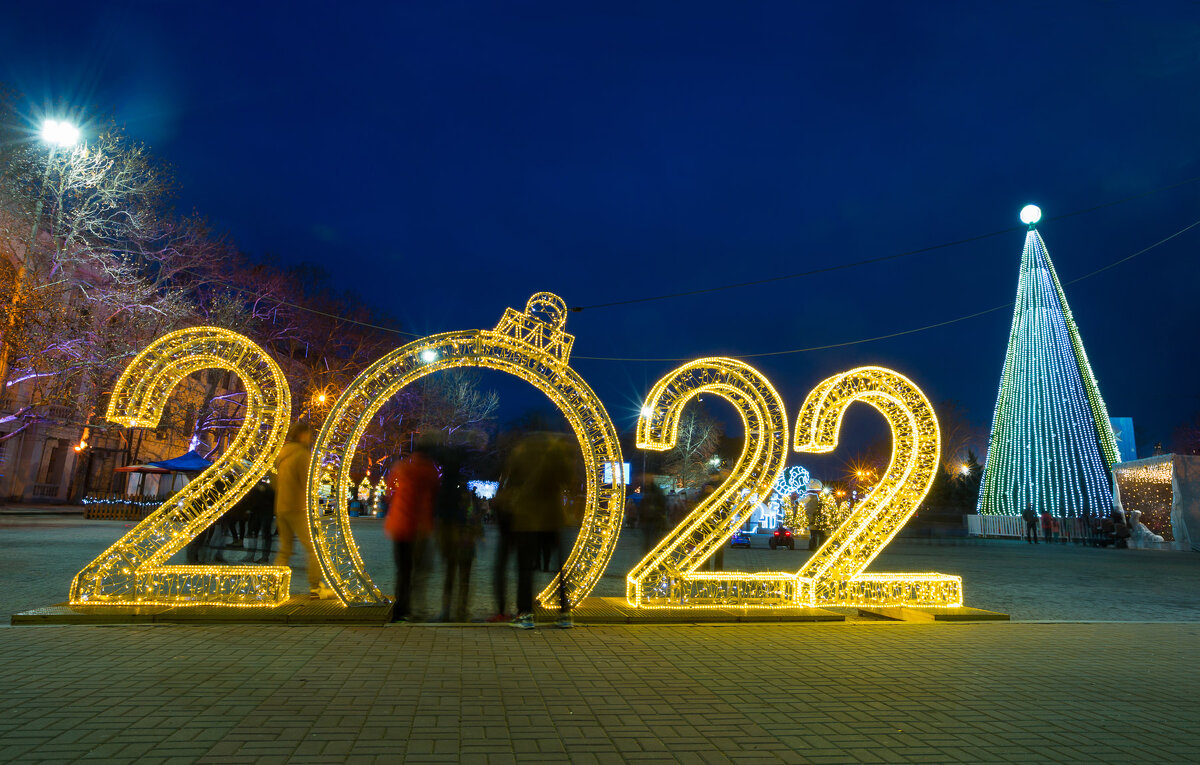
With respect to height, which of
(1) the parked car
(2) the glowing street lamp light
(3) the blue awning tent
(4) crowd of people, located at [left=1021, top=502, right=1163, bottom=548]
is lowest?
(1) the parked car

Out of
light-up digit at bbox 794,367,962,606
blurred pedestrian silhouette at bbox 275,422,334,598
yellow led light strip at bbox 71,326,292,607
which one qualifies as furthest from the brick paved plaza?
blurred pedestrian silhouette at bbox 275,422,334,598

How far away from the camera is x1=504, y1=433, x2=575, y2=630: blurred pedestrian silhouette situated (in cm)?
705

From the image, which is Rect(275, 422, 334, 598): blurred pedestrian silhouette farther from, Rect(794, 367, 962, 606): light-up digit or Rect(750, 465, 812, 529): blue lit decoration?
Rect(750, 465, 812, 529): blue lit decoration

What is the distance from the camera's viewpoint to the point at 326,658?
5570 millimetres

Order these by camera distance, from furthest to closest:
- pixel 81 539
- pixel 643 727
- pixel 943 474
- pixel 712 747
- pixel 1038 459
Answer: pixel 943 474, pixel 1038 459, pixel 81 539, pixel 643 727, pixel 712 747

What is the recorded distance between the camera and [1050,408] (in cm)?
2922

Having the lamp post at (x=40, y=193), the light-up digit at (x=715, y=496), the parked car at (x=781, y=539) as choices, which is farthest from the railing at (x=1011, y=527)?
the lamp post at (x=40, y=193)

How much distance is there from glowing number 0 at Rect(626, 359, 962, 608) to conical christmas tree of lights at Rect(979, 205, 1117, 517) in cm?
2332

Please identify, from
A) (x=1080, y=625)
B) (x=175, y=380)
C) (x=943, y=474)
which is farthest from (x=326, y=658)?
(x=943, y=474)

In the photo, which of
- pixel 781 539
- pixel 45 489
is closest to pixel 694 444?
pixel 781 539

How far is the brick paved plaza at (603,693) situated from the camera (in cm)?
374

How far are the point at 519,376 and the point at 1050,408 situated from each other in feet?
93.7

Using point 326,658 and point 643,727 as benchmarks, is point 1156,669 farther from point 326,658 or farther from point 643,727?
point 326,658

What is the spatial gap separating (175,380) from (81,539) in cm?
1118
